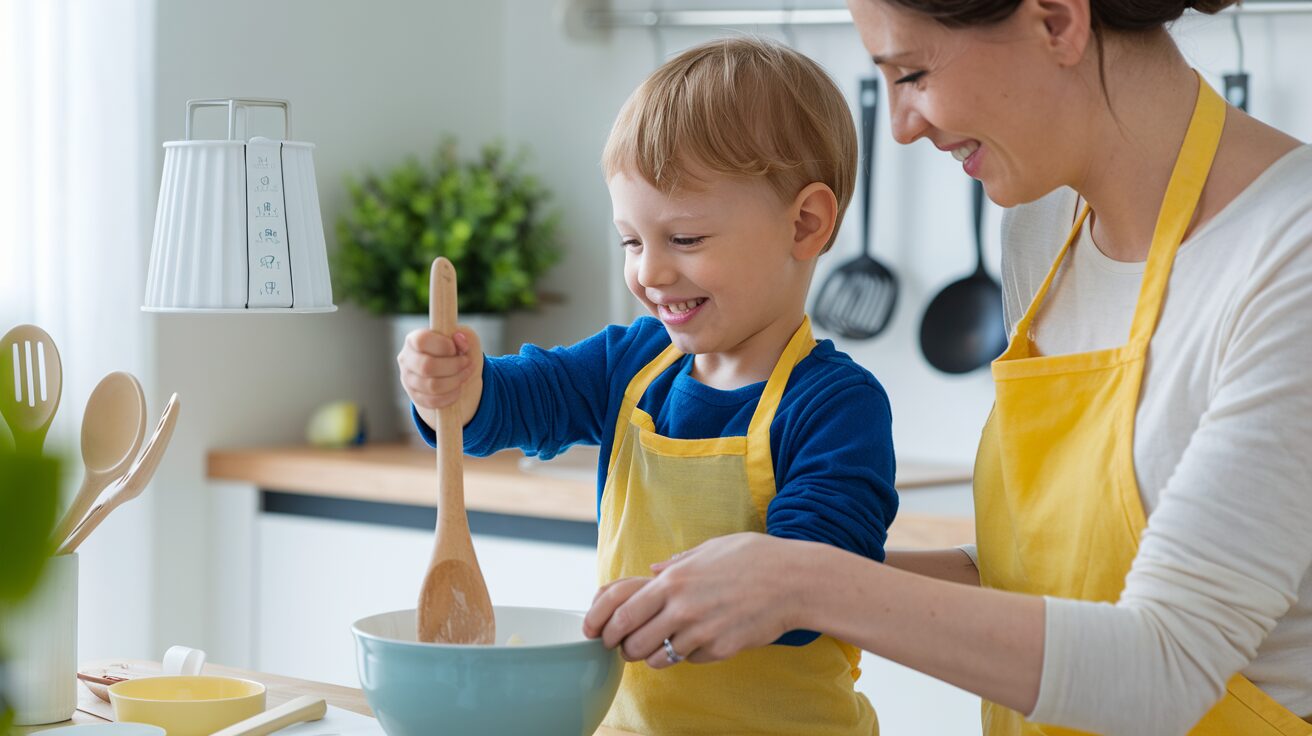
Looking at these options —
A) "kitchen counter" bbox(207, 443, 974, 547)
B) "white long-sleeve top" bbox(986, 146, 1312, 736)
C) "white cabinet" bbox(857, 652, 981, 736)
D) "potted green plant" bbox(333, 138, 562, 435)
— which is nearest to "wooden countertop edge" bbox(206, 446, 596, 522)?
"kitchen counter" bbox(207, 443, 974, 547)

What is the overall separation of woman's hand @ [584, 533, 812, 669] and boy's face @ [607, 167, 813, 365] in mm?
289

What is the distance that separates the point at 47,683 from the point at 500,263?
5.27ft

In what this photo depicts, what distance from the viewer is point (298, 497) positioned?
2381mm

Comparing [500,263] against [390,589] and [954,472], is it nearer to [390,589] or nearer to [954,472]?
[390,589]

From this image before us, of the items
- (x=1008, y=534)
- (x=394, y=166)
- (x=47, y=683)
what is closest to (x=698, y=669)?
(x=1008, y=534)

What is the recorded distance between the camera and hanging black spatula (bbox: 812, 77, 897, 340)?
2324 mm

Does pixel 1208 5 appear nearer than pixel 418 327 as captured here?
Yes

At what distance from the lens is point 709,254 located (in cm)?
106

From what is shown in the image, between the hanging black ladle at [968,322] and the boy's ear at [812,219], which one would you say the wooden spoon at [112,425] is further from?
the hanging black ladle at [968,322]

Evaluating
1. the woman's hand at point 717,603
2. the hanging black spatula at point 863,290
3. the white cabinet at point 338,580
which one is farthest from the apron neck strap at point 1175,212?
the hanging black spatula at point 863,290

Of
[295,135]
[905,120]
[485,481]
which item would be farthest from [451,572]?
[295,135]

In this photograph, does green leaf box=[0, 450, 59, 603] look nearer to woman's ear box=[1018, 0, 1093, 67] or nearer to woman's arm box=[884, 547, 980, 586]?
woman's ear box=[1018, 0, 1093, 67]

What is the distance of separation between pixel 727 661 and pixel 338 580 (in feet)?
4.67

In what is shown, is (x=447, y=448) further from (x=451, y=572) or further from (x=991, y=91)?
(x=991, y=91)
